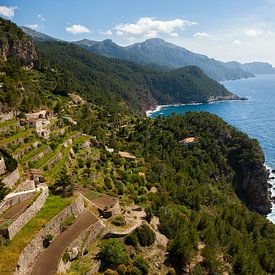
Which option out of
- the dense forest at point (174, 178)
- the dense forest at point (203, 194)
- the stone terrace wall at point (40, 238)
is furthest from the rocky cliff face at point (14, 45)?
the stone terrace wall at point (40, 238)

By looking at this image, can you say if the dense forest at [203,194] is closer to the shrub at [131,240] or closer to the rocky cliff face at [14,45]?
the shrub at [131,240]

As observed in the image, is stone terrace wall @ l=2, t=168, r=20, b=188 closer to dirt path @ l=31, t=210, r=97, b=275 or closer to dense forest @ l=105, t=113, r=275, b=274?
dirt path @ l=31, t=210, r=97, b=275

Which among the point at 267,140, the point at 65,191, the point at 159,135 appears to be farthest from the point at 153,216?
the point at 267,140

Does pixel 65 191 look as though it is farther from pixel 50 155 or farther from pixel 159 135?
pixel 159 135

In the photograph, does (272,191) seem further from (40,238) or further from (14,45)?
(14,45)

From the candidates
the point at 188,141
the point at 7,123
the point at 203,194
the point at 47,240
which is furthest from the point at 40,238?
the point at 188,141

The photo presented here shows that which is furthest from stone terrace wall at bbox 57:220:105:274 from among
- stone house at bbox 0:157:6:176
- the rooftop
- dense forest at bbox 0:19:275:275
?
the rooftop
